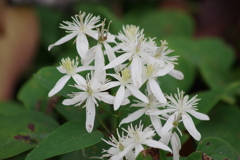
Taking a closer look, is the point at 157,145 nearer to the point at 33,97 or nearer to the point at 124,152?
the point at 124,152

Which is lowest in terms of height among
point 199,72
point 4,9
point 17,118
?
point 17,118

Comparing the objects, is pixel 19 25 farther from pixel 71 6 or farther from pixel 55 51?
pixel 71 6

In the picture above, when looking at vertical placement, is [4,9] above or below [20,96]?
above

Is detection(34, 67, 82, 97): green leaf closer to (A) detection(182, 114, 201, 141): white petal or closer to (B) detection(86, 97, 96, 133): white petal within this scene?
(B) detection(86, 97, 96, 133): white petal

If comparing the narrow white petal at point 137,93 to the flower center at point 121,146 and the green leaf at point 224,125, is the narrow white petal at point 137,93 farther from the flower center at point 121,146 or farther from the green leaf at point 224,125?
the green leaf at point 224,125

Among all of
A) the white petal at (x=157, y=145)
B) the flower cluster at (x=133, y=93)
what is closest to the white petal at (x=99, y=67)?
the flower cluster at (x=133, y=93)

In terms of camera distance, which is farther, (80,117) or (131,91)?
(80,117)

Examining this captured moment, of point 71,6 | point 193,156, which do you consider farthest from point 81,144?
point 71,6
